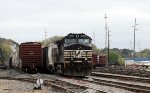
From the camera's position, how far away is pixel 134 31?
10062 centimetres

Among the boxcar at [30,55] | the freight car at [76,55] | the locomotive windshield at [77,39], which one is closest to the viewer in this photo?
the freight car at [76,55]

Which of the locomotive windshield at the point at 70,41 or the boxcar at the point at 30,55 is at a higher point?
the locomotive windshield at the point at 70,41

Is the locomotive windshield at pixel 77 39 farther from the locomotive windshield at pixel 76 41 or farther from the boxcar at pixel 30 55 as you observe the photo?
the boxcar at pixel 30 55

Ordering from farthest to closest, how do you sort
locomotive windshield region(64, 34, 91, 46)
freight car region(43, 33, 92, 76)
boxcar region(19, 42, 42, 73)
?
1. boxcar region(19, 42, 42, 73)
2. locomotive windshield region(64, 34, 91, 46)
3. freight car region(43, 33, 92, 76)

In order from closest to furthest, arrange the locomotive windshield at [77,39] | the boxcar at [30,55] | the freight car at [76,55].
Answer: the freight car at [76,55], the locomotive windshield at [77,39], the boxcar at [30,55]

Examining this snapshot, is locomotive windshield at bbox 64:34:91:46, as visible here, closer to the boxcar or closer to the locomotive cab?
the locomotive cab

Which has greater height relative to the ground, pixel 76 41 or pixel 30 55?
pixel 76 41

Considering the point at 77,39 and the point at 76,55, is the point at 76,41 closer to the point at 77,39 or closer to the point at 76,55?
the point at 77,39

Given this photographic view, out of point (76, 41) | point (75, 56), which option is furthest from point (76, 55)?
point (76, 41)

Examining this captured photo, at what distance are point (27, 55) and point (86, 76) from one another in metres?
9.99

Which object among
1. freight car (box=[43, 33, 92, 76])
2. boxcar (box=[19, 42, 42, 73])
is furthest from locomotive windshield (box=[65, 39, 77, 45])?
boxcar (box=[19, 42, 42, 73])

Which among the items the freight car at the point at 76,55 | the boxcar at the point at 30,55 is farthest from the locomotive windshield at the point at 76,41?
the boxcar at the point at 30,55

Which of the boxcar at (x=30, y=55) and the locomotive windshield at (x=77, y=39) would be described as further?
the boxcar at (x=30, y=55)

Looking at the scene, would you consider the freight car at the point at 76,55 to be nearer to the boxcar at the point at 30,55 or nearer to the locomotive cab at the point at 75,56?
the locomotive cab at the point at 75,56
